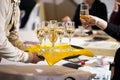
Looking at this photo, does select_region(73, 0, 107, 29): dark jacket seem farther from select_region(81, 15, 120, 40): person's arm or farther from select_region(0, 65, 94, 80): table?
select_region(0, 65, 94, 80): table

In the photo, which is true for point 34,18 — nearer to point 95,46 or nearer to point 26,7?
point 26,7

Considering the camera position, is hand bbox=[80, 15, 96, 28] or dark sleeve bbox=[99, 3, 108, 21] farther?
dark sleeve bbox=[99, 3, 108, 21]

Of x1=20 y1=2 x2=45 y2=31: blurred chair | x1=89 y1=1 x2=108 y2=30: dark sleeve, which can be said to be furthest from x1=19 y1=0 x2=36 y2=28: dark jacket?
x1=89 y1=1 x2=108 y2=30: dark sleeve

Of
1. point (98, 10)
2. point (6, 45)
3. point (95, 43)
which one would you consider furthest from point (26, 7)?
point (6, 45)

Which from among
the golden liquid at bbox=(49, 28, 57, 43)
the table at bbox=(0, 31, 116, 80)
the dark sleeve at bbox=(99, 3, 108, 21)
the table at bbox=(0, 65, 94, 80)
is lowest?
the table at bbox=(0, 65, 94, 80)

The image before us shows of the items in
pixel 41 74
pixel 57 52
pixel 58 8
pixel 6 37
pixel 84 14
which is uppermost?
pixel 58 8

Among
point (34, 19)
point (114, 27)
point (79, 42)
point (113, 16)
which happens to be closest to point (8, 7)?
point (114, 27)

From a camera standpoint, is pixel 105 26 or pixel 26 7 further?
pixel 26 7

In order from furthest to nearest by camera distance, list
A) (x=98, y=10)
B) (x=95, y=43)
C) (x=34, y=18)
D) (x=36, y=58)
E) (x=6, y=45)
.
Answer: (x=34, y=18) → (x=98, y=10) → (x=95, y=43) → (x=36, y=58) → (x=6, y=45)

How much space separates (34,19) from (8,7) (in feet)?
10.8

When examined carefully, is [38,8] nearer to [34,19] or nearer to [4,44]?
[34,19]

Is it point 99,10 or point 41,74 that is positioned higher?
point 99,10

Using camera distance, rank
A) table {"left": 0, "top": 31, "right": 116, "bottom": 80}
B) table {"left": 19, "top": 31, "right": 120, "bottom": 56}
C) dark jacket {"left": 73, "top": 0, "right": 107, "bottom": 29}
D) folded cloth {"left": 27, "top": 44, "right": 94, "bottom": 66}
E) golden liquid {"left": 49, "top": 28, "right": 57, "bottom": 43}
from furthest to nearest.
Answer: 1. dark jacket {"left": 73, "top": 0, "right": 107, "bottom": 29}
2. table {"left": 19, "top": 31, "right": 120, "bottom": 56}
3. golden liquid {"left": 49, "top": 28, "right": 57, "bottom": 43}
4. table {"left": 0, "top": 31, "right": 116, "bottom": 80}
5. folded cloth {"left": 27, "top": 44, "right": 94, "bottom": 66}

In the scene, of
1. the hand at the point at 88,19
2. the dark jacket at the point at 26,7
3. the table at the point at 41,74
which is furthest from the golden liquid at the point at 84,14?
the dark jacket at the point at 26,7
